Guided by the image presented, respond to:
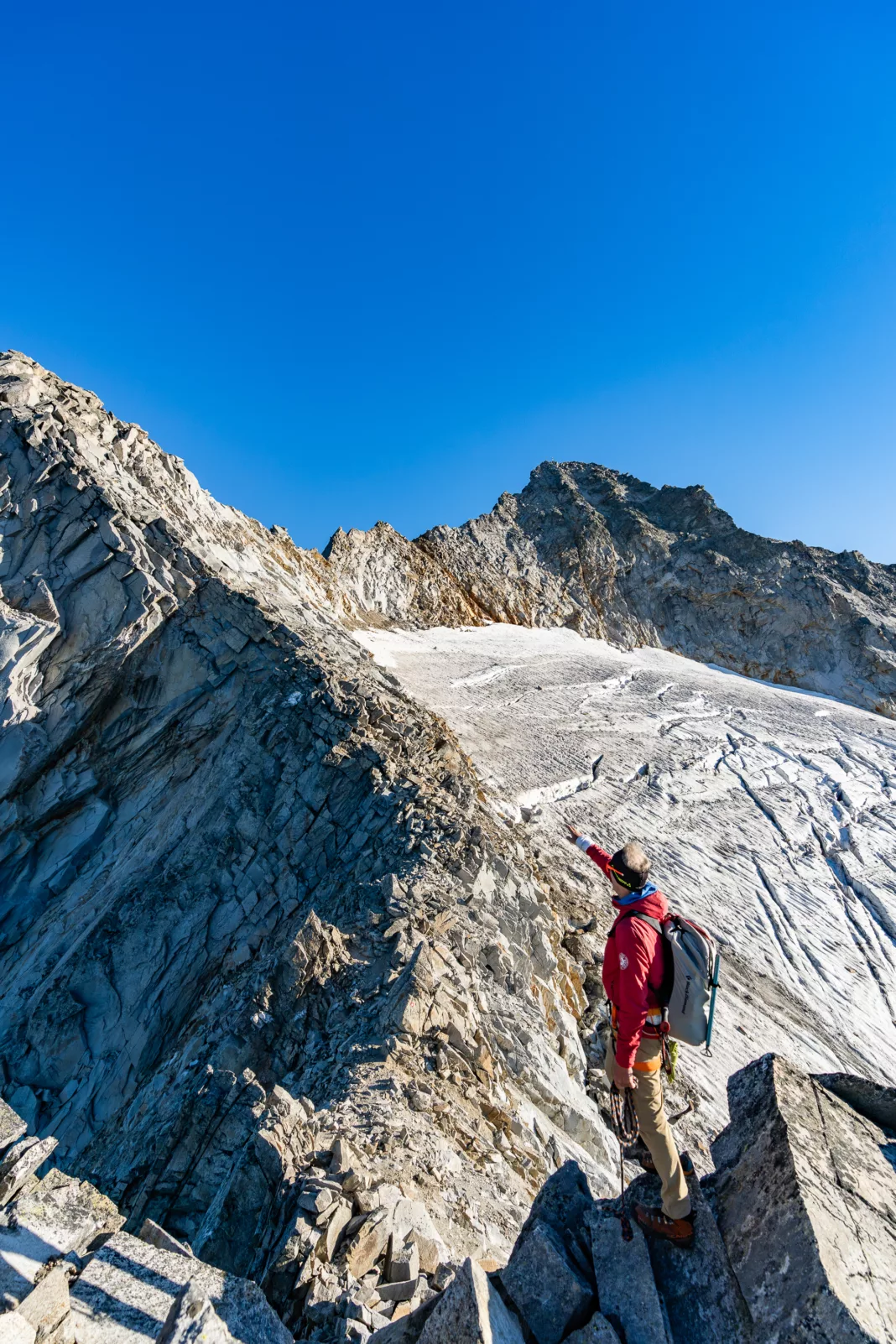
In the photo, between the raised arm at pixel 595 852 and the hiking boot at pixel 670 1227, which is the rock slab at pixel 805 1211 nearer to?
the hiking boot at pixel 670 1227

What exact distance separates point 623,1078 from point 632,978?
649 mm

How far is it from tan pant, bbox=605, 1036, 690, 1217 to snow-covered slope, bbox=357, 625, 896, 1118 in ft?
29.1

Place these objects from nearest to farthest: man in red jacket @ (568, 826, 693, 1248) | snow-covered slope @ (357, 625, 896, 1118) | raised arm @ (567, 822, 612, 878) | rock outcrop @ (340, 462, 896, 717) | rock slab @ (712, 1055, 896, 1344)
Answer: rock slab @ (712, 1055, 896, 1344), man in red jacket @ (568, 826, 693, 1248), raised arm @ (567, 822, 612, 878), snow-covered slope @ (357, 625, 896, 1118), rock outcrop @ (340, 462, 896, 717)

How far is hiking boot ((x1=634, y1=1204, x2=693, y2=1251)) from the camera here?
407 centimetres

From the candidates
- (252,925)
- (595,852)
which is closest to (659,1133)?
(595,852)

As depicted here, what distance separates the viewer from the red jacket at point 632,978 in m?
4.32

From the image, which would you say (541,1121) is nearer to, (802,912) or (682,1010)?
(682,1010)

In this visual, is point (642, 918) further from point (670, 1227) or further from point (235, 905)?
point (235, 905)

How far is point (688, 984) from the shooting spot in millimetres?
4301

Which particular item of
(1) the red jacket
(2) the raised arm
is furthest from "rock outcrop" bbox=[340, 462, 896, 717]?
(1) the red jacket

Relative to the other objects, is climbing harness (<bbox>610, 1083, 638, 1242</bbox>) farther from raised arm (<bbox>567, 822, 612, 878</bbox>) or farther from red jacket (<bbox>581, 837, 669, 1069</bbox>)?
raised arm (<bbox>567, 822, 612, 878</bbox>)

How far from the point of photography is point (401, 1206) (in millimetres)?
5246

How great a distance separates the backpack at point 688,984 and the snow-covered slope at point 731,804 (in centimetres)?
916

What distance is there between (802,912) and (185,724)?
66.0 feet
